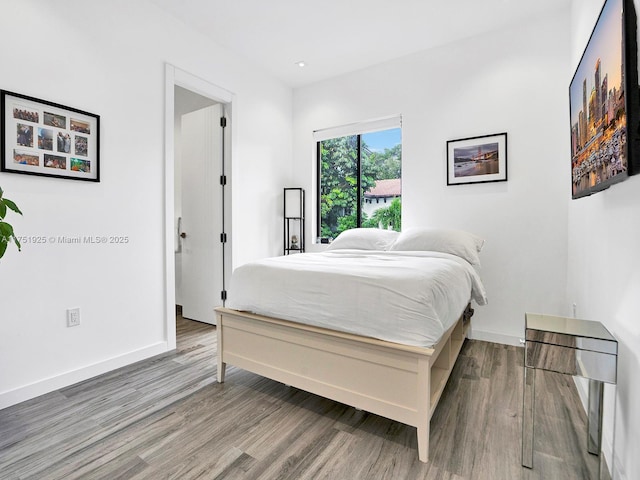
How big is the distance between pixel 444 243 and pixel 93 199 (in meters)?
2.65

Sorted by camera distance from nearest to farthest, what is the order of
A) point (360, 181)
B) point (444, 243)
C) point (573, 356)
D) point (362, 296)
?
point (573, 356), point (362, 296), point (444, 243), point (360, 181)

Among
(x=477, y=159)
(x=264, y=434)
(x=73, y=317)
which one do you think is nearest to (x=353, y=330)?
(x=264, y=434)

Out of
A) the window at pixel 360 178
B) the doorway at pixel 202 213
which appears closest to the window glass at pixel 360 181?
the window at pixel 360 178

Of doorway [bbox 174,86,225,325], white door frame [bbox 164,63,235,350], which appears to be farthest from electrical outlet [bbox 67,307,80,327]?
doorway [bbox 174,86,225,325]

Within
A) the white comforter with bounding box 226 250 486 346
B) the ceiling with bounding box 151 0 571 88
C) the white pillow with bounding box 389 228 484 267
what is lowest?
the white comforter with bounding box 226 250 486 346

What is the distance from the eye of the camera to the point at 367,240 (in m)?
3.21

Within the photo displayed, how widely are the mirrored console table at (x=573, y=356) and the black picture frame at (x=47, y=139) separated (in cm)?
278

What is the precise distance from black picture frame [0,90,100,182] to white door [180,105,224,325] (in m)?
1.33

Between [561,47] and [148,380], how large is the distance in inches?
162

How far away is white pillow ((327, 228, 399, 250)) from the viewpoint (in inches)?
125

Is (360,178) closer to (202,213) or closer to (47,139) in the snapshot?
(202,213)

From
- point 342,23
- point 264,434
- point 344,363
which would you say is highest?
point 342,23

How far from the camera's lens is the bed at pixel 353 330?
59.4 inches

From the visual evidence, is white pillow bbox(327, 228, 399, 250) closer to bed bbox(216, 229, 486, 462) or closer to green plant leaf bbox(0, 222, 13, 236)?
bed bbox(216, 229, 486, 462)
